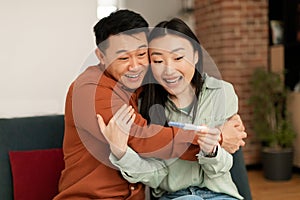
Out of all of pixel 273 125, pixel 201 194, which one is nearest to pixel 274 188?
pixel 273 125

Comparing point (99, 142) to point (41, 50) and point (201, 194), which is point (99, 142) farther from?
point (41, 50)

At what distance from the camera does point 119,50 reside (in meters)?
1.27

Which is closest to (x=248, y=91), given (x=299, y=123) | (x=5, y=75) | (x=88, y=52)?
(x=299, y=123)

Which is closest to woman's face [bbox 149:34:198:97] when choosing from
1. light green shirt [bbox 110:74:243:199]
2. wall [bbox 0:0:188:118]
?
light green shirt [bbox 110:74:243:199]

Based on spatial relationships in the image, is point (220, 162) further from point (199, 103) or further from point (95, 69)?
point (95, 69)

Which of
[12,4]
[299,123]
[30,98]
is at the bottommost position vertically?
[299,123]

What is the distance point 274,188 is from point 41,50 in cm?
239

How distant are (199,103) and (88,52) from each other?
804 mm

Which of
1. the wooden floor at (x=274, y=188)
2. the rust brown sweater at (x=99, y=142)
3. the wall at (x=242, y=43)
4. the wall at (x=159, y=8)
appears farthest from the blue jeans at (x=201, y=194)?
the wall at (x=159, y=8)

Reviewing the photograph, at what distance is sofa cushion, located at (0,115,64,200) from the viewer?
158cm

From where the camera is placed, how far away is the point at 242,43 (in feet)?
12.8

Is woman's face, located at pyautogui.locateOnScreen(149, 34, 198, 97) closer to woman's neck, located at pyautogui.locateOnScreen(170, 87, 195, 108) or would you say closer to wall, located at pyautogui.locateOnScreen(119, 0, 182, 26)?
woman's neck, located at pyautogui.locateOnScreen(170, 87, 195, 108)

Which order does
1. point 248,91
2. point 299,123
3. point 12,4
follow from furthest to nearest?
point 248,91 → point 299,123 → point 12,4

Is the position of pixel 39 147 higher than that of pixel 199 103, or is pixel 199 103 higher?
pixel 199 103
